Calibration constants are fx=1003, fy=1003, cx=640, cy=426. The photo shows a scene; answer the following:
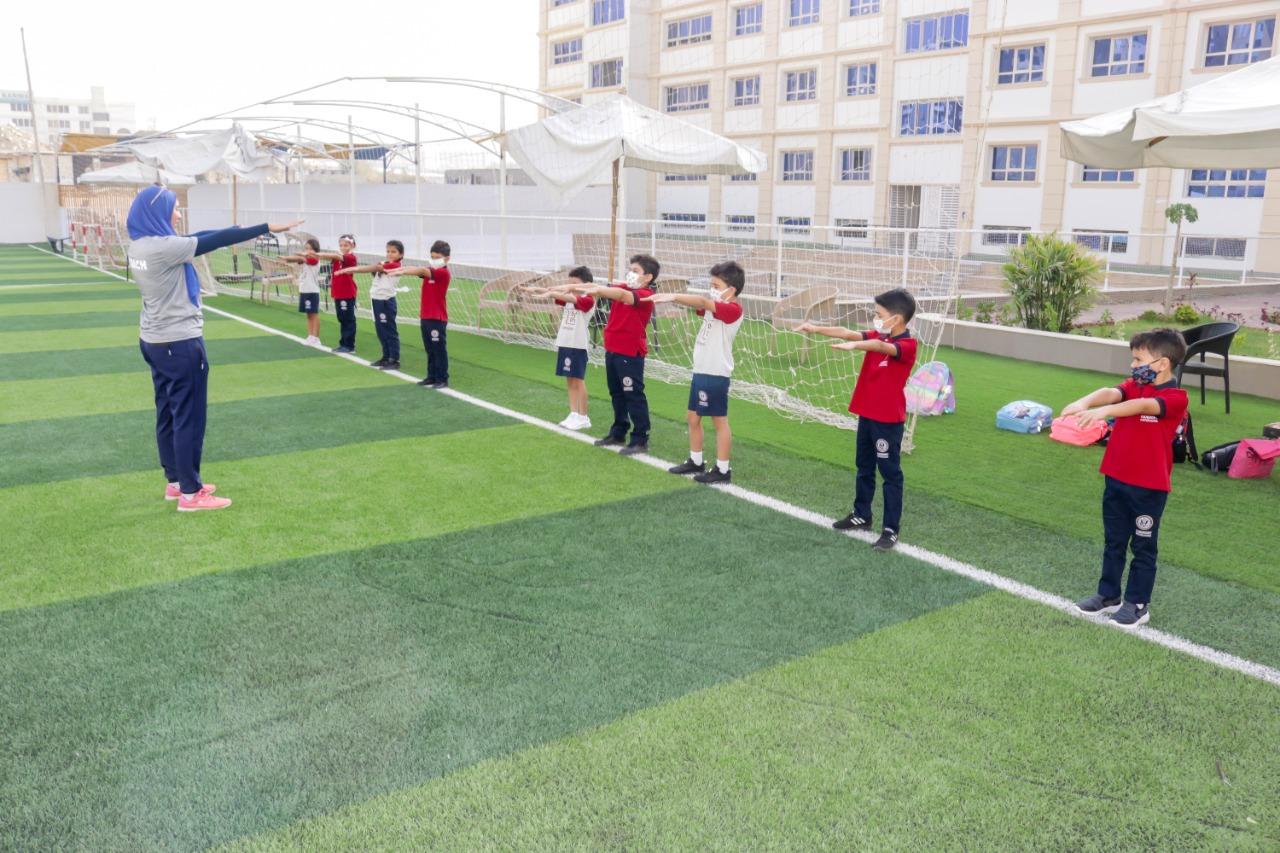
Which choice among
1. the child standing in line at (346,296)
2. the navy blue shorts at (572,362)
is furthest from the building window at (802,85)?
the navy blue shorts at (572,362)

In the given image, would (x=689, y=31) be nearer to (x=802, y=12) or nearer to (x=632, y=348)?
(x=802, y=12)

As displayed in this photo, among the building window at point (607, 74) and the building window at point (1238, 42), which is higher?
the building window at point (607, 74)

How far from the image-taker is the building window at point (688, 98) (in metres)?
42.6

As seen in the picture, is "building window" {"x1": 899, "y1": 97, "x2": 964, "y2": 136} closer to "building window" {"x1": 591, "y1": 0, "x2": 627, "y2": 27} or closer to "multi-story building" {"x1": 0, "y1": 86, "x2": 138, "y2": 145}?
"building window" {"x1": 591, "y1": 0, "x2": 627, "y2": 27}

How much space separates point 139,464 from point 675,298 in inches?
172

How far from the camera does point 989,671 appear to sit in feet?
14.4

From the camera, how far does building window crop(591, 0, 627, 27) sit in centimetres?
4572

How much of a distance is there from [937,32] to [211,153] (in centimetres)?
2374

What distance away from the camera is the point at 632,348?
7953 millimetres

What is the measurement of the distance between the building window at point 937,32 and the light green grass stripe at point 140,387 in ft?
88.6

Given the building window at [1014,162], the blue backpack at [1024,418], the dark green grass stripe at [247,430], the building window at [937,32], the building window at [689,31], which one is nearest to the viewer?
the dark green grass stripe at [247,430]

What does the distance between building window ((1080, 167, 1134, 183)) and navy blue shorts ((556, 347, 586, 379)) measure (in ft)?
82.9

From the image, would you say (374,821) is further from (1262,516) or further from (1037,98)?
(1037,98)

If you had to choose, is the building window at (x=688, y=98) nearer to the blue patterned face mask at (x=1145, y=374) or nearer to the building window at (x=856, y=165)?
the building window at (x=856, y=165)
